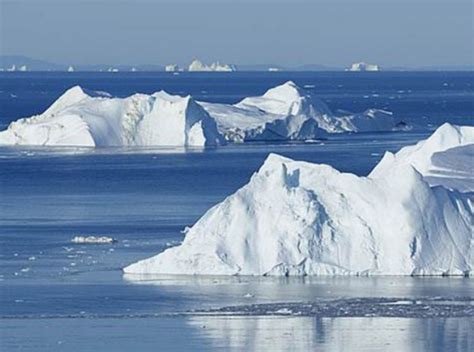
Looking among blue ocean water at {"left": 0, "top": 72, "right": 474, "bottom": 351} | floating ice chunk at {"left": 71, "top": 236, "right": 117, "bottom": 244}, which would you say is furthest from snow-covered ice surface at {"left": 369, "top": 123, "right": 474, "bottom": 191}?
floating ice chunk at {"left": 71, "top": 236, "right": 117, "bottom": 244}

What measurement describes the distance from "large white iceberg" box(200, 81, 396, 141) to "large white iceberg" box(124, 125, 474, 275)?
34.1m

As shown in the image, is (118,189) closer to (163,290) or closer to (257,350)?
(163,290)

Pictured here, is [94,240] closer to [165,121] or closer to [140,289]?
[140,289]

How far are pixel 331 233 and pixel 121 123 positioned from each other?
31777mm

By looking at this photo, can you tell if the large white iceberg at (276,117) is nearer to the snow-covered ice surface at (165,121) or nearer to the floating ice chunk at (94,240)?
the snow-covered ice surface at (165,121)

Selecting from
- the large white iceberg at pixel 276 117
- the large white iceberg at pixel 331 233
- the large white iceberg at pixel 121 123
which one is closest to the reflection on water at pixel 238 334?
the large white iceberg at pixel 331 233

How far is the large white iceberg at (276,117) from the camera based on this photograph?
2409 inches

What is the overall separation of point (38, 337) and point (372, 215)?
23.0 feet

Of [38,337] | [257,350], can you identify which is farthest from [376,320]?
[38,337]

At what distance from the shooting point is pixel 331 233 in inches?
1012

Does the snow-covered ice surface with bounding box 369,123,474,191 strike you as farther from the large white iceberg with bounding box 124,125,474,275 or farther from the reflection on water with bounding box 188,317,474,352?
the reflection on water with bounding box 188,317,474,352

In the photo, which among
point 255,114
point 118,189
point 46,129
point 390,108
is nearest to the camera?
point 118,189

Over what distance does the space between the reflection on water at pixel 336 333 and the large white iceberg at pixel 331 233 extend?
11.5ft

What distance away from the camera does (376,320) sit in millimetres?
22094
